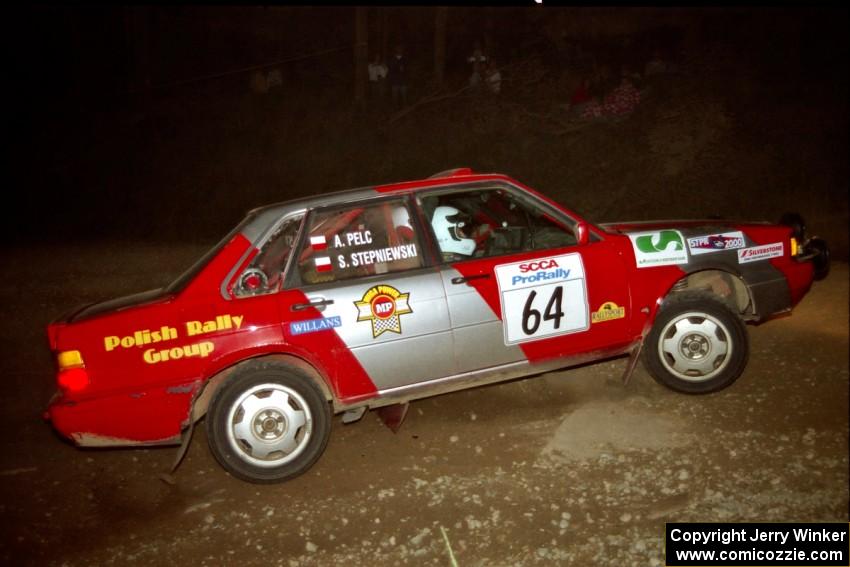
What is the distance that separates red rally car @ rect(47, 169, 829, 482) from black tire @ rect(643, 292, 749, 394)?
0.03ft

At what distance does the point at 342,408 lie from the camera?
4949 mm

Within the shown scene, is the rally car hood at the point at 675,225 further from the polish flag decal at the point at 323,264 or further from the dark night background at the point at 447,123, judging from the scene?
the dark night background at the point at 447,123

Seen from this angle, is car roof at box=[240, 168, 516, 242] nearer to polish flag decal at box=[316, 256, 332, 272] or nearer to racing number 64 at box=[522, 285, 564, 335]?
polish flag decal at box=[316, 256, 332, 272]

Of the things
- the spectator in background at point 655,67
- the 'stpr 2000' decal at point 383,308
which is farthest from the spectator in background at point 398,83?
the 'stpr 2000' decal at point 383,308

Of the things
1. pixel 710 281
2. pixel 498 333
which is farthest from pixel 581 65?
pixel 498 333

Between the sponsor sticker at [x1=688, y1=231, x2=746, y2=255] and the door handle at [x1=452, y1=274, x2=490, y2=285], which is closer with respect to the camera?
the door handle at [x1=452, y1=274, x2=490, y2=285]

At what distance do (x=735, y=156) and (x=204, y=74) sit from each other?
14.3m

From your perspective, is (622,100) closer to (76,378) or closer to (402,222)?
(402,222)

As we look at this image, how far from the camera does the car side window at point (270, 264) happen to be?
4.76 metres

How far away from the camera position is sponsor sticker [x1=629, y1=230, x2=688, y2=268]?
5.31m

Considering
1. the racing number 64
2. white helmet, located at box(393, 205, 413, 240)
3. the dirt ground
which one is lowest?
the dirt ground

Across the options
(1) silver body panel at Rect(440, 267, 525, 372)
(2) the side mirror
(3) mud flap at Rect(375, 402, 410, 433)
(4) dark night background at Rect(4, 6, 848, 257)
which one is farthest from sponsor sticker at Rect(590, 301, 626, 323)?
(4) dark night background at Rect(4, 6, 848, 257)

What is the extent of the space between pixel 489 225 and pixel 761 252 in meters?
2.07

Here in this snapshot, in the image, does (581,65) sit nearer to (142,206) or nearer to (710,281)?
(142,206)
